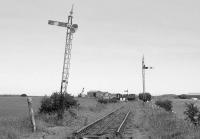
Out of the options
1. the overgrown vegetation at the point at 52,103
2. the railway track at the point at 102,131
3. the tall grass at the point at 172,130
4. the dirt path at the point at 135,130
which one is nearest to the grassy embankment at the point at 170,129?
the tall grass at the point at 172,130

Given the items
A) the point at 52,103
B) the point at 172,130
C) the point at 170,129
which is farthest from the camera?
the point at 52,103


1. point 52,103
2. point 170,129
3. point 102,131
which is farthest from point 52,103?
point 170,129

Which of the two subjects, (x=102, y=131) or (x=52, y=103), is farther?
(x=52, y=103)

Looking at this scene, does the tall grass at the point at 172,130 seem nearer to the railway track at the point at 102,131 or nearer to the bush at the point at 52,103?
the railway track at the point at 102,131

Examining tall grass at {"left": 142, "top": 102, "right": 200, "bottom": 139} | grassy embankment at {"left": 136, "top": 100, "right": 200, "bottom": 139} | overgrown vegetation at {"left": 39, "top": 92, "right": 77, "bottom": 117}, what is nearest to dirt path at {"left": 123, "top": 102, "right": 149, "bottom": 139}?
grassy embankment at {"left": 136, "top": 100, "right": 200, "bottom": 139}

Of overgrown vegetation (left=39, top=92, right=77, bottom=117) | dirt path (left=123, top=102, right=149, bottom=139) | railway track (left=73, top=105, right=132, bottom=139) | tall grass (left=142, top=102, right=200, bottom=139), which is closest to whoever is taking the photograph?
tall grass (left=142, top=102, right=200, bottom=139)

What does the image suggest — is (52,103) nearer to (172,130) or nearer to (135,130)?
(135,130)

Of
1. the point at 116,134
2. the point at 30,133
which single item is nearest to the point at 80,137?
the point at 116,134

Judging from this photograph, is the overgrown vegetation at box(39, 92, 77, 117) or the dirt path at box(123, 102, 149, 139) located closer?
the dirt path at box(123, 102, 149, 139)

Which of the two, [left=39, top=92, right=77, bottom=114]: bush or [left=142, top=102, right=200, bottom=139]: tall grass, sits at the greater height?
[left=39, top=92, right=77, bottom=114]: bush

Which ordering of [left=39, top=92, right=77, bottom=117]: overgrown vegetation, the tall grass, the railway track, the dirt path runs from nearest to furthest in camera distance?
the tall grass → the railway track → the dirt path → [left=39, top=92, right=77, bottom=117]: overgrown vegetation

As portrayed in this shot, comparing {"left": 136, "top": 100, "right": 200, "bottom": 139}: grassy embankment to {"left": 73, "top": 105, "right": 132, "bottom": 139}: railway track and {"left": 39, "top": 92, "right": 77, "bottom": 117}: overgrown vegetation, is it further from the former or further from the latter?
{"left": 39, "top": 92, "right": 77, "bottom": 117}: overgrown vegetation

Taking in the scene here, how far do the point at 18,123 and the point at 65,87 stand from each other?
11832 millimetres

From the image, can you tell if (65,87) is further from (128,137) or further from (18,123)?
(128,137)
